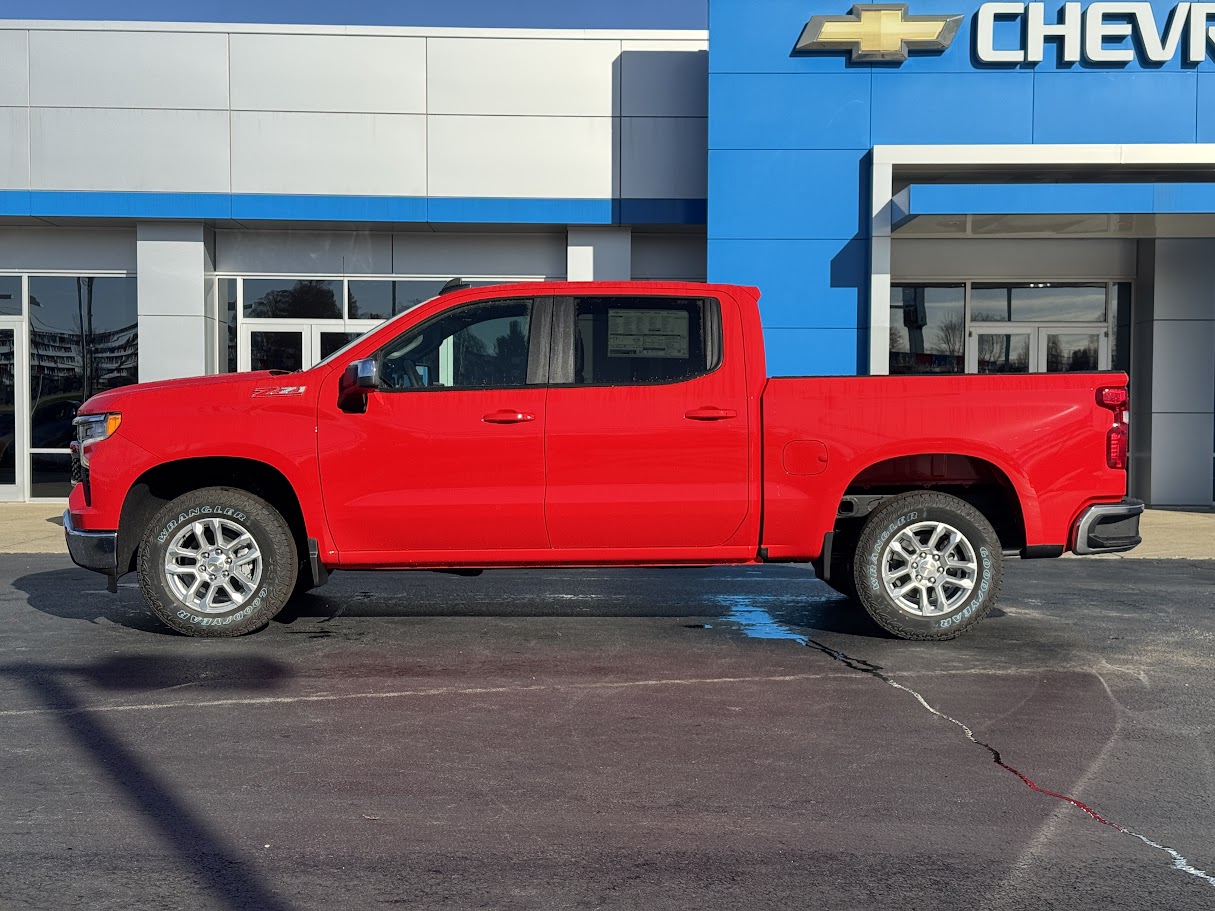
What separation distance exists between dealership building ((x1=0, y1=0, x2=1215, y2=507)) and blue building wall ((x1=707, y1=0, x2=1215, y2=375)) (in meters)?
0.04

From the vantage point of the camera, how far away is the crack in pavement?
→ 12.4 ft

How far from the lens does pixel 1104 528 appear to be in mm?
7164

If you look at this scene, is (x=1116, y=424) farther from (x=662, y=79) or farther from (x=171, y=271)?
(x=171, y=271)

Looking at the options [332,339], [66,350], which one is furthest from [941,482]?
[66,350]

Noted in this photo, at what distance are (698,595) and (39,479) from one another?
1262cm

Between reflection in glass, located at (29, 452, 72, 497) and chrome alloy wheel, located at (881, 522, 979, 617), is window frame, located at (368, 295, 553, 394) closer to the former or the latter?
chrome alloy wheel, located at (881, 522, 979, 617)

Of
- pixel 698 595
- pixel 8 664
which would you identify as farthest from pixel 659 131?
pixel 8 664

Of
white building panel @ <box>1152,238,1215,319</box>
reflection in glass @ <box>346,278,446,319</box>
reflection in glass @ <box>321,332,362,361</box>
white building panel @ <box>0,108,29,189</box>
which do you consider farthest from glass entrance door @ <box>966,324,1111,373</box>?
white building panel @ <box>0,108,29,189</box>

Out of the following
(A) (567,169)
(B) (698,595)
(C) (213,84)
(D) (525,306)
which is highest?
(C) (213,84)

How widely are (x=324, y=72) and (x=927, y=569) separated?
12.9m

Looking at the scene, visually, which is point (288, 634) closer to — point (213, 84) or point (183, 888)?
point (183, 888)

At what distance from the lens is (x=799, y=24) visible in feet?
Result: 52.1

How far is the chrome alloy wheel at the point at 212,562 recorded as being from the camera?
7.10 meters

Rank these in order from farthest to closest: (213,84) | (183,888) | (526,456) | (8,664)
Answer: (213,84), (526,456), (8,664), (183,888)
